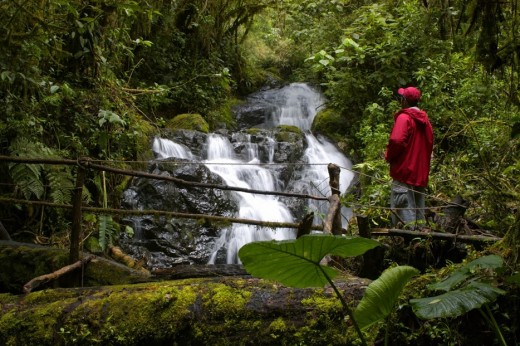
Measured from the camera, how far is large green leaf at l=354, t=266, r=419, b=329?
1.93 metres

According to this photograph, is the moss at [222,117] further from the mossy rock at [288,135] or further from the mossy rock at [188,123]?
the mossy rock at [288,135]

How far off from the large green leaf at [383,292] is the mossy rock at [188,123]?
30.0 ft

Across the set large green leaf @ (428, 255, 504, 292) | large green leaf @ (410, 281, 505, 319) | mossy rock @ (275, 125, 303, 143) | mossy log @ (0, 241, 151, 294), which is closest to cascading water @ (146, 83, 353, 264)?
mossy rock @ (275, 125, 303, 143)

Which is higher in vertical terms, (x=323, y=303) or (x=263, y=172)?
(x=263, y=172)

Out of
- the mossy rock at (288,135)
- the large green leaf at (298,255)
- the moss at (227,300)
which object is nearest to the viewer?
the large green leaf at (298,255)

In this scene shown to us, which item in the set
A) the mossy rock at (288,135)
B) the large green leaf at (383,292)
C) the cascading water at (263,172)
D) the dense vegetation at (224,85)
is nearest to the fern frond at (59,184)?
the dense vegetation at (224,85)

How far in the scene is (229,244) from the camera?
23.9 feet

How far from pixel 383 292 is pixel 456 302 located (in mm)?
327

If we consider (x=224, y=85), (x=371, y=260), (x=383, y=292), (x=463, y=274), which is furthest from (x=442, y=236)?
(x=224, y=85)

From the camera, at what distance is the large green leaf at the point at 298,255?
5.65 ft

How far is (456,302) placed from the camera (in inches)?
76.2

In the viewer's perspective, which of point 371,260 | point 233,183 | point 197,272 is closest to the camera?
point 371,260

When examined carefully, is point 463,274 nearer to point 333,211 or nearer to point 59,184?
point 333,211

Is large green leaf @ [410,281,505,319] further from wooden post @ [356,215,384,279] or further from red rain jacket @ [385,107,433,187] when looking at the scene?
red rain jacket @ [385,107,433,187]
